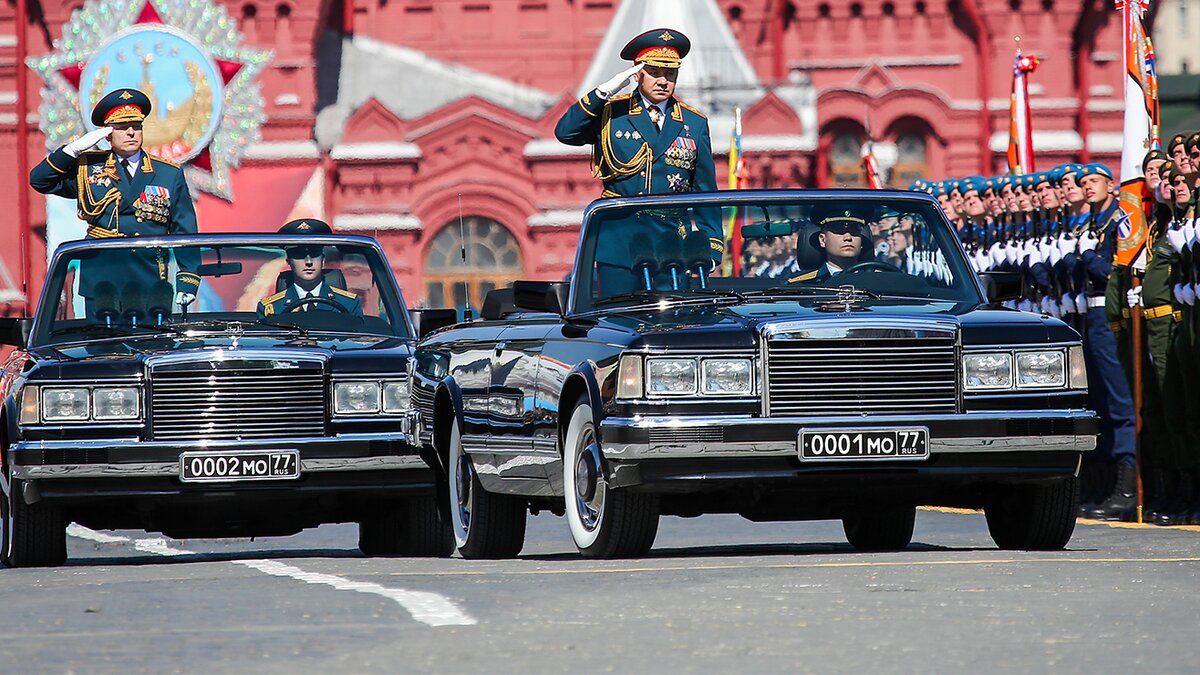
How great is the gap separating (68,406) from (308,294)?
1.60 metres

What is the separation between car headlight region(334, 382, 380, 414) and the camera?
12.4 metres

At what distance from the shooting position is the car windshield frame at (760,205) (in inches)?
460

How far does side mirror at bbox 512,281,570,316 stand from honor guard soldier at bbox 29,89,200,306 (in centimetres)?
484

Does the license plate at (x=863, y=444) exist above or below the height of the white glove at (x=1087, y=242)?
below

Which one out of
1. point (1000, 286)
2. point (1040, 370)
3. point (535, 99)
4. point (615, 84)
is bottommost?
point (1040, 370)

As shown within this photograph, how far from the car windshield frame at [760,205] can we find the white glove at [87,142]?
17.0ft

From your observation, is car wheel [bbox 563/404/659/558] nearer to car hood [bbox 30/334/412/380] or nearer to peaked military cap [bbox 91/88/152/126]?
car hood [bbox 30/334/412/380]

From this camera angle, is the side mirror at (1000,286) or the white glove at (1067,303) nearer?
the side mirror at (1000,286)

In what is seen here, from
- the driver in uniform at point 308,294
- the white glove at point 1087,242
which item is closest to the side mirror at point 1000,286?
the driver in uniform at point 308,294

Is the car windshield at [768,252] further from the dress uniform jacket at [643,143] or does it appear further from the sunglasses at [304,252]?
the sunglasses at [304,252]

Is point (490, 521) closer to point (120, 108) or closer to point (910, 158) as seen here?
point (120, 108)

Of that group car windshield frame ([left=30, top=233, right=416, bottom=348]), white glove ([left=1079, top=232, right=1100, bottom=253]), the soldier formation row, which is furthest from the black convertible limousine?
white glove ([left=1079, top=232, right=1100, bottom=253])

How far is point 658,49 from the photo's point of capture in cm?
1360

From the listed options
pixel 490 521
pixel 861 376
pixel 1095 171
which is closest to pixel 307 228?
pixel 490 521
